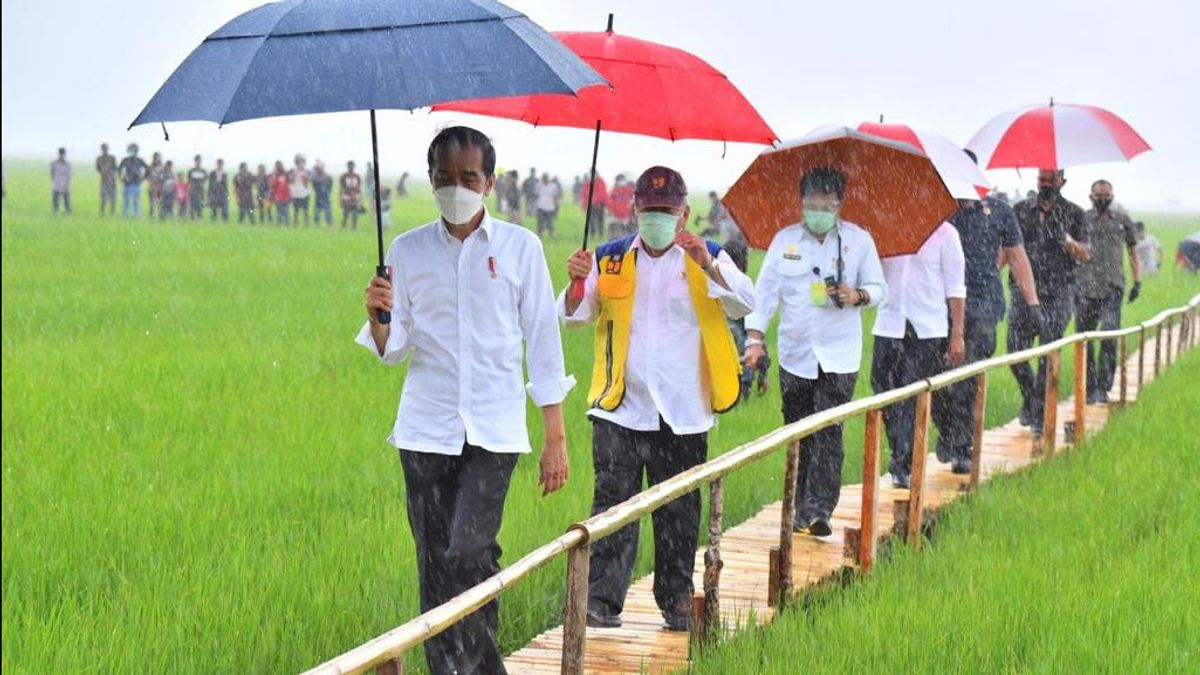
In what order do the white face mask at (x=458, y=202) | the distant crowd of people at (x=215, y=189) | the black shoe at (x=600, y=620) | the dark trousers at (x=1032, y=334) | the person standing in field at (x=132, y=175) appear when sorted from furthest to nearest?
1. the distant crowd of people at (x=215, y=189)
2. the person standing in field at (x=132, y=175)
3. the dark trousers at (x=1032, y=334)
4. the black shoe at (x=600, y=620)
5. the white face mask at (x=458, y=202)

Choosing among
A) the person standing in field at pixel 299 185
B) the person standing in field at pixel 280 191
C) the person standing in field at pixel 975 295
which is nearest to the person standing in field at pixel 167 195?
the person standing in field at pixel 280 191

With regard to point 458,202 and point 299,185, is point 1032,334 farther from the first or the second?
point 299,185

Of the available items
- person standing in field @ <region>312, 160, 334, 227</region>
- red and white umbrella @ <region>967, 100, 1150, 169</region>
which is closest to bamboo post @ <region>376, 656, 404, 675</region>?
red and white umbrella @ <region>967, 100, 1150, 169</region>

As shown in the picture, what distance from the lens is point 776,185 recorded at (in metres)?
9.20

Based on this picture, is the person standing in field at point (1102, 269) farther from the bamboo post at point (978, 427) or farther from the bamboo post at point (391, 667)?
the bamboo post at point (391, 667)

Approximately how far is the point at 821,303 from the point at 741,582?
1429mm

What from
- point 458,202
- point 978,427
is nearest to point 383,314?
point 458,202

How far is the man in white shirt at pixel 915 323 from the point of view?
997 cm

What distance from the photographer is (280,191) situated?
42.7 metres

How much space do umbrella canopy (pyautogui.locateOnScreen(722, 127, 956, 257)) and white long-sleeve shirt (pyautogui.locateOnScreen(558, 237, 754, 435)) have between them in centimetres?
253

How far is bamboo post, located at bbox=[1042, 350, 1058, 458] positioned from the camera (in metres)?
11.2

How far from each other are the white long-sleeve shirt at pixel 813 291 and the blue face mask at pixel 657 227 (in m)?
1.84

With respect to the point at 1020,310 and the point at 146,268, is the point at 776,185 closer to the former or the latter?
the point at 1020,310

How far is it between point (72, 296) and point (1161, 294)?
19.2 meters
